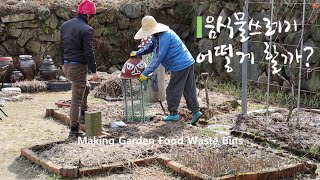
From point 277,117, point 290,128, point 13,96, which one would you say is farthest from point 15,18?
point 290,128

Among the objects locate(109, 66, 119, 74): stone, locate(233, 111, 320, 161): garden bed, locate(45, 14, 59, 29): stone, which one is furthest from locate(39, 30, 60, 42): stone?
locate(233, 111, 320, 161): garden bed

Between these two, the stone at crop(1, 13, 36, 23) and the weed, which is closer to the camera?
the weed

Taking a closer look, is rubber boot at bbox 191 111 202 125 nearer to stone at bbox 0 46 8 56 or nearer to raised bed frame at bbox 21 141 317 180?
raised bed frame at bbox 21 141 317 180

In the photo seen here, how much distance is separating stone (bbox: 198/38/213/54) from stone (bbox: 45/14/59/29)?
366 cm

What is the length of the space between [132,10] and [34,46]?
2.65 m

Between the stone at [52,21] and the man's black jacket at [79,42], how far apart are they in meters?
6.51

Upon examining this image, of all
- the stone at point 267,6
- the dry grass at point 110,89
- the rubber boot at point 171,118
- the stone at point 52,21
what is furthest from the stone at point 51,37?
the rubber boot at point 171,118

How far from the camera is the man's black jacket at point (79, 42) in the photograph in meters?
6.51

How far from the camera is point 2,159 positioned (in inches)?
238

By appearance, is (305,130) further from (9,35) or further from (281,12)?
(9,35)

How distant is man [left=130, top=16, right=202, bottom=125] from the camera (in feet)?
23.4

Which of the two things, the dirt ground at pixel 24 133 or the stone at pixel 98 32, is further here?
the stone at pixel 98 32

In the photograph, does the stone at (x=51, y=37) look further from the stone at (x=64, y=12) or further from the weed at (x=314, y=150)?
the weed at (x=314, y=150)

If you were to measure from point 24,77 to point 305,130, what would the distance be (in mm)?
7206
